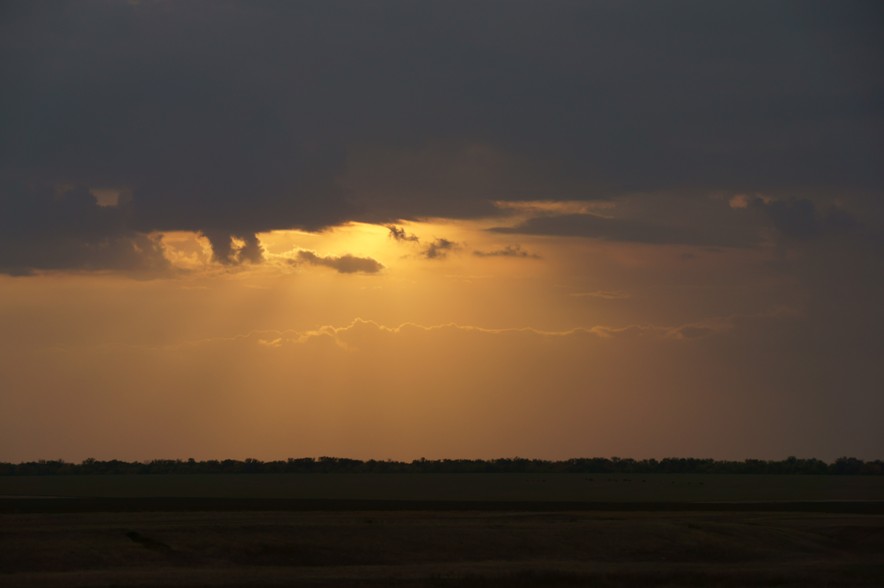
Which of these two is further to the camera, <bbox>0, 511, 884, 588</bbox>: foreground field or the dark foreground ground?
the dark foreground ground

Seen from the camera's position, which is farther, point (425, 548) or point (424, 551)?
point (425, 548)

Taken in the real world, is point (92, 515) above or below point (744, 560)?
above

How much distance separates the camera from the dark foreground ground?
5509 cm

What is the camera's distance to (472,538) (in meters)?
65.3

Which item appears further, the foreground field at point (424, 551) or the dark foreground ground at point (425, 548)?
the dark foreground ground at point (425, 548)

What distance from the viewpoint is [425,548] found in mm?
63469

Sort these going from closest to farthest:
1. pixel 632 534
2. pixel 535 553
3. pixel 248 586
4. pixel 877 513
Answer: pixel 248 586 → pixel 535 553 → pixel 632 534 → pixel 877 513

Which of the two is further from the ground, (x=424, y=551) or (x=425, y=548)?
(x=425, y=548)

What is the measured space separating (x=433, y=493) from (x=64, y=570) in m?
73.1

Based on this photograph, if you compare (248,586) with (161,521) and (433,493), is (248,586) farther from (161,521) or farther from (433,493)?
(433,493)

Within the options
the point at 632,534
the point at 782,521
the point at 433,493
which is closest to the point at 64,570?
the point at 632,534

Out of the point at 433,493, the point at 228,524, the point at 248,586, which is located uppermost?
the point at 433,493

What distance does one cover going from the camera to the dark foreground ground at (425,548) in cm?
5509

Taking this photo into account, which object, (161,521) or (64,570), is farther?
(161,521)
